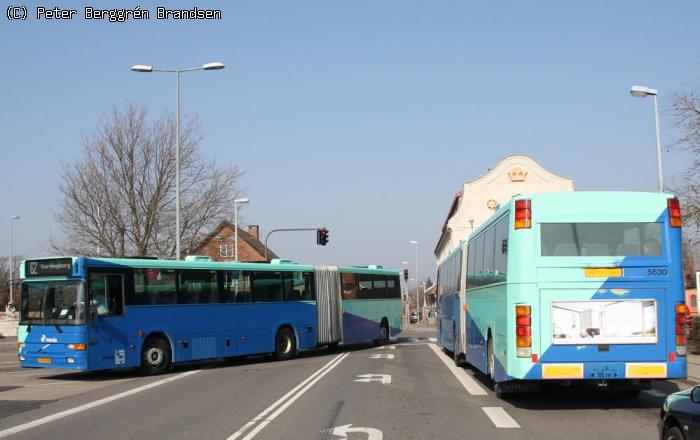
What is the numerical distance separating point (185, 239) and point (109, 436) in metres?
26.1

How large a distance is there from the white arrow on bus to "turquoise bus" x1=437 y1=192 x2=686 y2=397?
7.96 ft

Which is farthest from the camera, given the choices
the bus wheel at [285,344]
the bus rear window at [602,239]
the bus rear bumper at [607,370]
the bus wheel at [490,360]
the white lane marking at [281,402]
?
the bus wheel at [285,344]

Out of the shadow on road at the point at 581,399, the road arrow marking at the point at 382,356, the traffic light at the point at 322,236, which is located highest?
the traffic light at the point at 322,236

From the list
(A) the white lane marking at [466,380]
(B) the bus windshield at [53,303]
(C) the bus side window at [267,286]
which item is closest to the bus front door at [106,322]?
(B) the bus windshield at [53,303]

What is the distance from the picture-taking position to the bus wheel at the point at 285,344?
24.3 meters

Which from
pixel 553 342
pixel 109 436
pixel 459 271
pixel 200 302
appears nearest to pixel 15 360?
pixel 200 302

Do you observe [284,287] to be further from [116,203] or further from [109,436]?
[109,436]

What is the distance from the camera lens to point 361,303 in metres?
30.2

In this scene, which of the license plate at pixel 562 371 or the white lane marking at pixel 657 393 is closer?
the license plate at pixel 562 371

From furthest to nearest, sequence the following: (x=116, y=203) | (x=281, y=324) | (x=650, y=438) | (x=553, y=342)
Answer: (x=116, y=203)
(x=281, y=324)
(x=553, y=342)
(x=650, y=438)

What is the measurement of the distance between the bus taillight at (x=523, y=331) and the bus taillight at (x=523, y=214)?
1.16 metres

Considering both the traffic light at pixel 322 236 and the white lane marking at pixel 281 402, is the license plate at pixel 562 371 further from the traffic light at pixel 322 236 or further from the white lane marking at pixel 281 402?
the traffic light at pixel 322 236

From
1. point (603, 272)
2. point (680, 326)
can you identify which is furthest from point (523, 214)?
point (680, 326)

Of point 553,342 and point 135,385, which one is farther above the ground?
point 553,342
